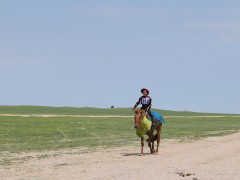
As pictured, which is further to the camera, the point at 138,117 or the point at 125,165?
the point at 138,117

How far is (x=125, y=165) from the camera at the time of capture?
22719 millimetres

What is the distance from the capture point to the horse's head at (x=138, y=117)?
1025 inches

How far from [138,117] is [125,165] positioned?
12.6 ft

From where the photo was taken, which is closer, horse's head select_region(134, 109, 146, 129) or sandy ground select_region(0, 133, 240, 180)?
sandy ground select_region(0, 133, 240, 180)

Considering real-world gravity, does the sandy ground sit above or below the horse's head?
below

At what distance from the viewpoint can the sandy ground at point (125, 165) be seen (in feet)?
64.4

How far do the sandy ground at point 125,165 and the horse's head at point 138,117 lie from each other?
59.0 inches

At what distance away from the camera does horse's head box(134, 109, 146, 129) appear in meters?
26.0

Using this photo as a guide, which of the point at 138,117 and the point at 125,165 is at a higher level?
the point at 138,117

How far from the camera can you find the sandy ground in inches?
773

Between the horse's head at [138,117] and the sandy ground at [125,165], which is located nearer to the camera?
the sandy ground at [125,165]

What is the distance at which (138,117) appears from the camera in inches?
1028

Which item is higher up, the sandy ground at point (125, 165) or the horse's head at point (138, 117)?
the horse's head at point (138, 117)

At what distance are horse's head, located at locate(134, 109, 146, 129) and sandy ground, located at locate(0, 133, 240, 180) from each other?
1.50 m
